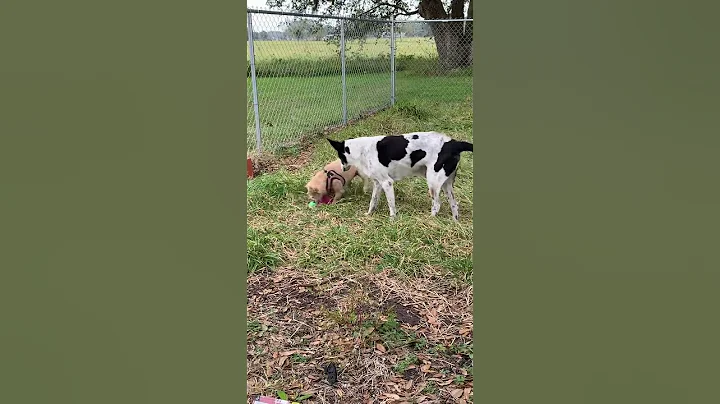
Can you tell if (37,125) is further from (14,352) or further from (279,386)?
(279,386)

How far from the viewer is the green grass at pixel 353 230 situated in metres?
3.87

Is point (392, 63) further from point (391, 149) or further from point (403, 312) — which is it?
point (403, 312)

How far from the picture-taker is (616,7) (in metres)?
1.10

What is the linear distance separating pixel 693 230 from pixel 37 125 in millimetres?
1208

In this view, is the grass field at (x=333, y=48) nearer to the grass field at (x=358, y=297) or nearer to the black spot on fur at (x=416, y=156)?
the grass field at (x=358, y=297)

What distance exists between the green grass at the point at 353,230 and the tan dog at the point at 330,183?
0.34ft

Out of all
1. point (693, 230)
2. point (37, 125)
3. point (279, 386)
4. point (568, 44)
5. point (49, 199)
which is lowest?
point (279, 386)

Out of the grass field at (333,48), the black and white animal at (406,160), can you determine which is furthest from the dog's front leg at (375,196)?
the grass field at (333,48)

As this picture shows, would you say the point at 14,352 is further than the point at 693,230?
No

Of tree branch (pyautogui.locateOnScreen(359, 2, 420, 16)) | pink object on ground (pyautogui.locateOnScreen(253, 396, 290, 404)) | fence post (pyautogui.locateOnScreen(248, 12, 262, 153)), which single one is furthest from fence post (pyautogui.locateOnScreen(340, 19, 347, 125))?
pink object on ground (pyautogui.locateOnScreen(253, 396, 290, 404))

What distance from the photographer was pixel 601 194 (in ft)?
3.82

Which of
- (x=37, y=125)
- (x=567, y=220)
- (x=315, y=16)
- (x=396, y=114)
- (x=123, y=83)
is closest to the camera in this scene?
(x=37, y=125)

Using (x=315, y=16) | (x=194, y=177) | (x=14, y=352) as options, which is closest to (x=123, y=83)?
(x=194, y=177)

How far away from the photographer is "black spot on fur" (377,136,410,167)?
4.84 metres
